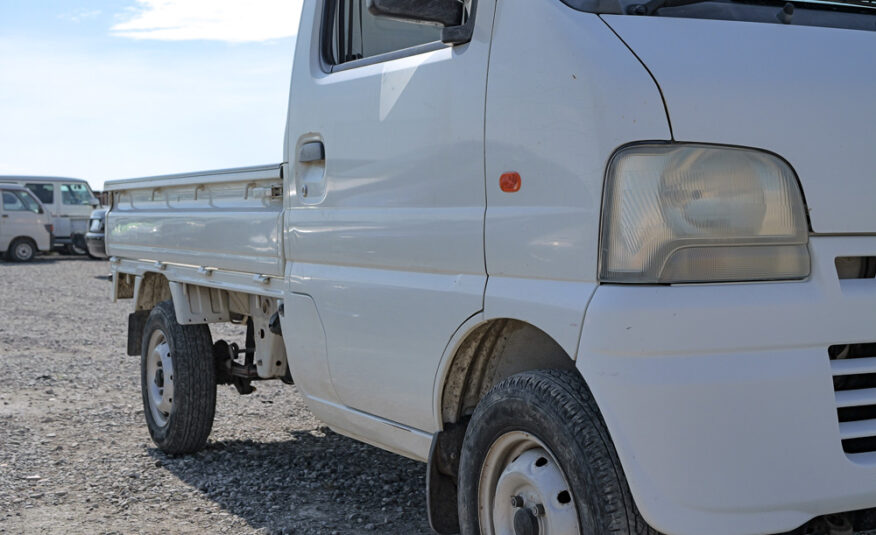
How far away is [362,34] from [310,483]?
2385mm

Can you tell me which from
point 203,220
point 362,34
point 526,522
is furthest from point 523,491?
point 203,220

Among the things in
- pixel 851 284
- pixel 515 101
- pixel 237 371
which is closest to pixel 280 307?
pixel 237 371

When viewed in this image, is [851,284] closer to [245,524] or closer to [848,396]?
[848,396]

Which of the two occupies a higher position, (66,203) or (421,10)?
(421,10)

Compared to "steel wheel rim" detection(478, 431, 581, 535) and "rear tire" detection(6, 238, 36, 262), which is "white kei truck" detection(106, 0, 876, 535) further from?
"rear tire" detection(6, 238, 36, 262)

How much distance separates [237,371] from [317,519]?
1280 millimetres

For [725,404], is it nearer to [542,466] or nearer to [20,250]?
[542,466]

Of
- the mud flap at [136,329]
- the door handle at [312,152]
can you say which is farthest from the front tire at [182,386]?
the door handle at [312,152]

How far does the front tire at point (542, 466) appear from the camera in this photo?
97.3 inches

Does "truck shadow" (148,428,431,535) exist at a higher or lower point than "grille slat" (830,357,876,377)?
lower

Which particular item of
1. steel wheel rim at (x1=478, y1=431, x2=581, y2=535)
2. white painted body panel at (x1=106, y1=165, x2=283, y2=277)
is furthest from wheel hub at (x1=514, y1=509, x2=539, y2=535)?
white painted body panel at (x1=106, y1=165, x2=283, y2=277)

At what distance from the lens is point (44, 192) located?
85.0 ft

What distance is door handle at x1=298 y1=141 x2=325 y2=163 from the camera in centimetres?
387

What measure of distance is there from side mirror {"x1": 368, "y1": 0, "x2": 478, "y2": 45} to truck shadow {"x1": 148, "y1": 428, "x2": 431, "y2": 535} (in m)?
2.24
